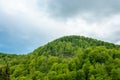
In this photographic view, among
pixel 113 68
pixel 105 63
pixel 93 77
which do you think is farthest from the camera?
pixel 105 63

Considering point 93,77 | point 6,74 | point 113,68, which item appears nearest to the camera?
point 6,74

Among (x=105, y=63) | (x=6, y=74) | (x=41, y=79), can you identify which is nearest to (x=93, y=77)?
(x=105, y=63)

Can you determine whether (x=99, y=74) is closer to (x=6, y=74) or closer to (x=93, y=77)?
(x=93, y=77)

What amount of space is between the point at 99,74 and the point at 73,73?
20.2 meters

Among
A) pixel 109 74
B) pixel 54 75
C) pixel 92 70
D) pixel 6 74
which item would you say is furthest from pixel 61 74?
pixel 6 74

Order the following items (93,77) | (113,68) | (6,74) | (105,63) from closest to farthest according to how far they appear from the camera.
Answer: (6,74), (93,77), (113,68), (105,63)

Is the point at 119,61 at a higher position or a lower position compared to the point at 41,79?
higher

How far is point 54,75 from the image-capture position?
187 m

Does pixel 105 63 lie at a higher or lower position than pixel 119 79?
higher

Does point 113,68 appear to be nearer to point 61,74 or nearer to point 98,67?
point 98,67

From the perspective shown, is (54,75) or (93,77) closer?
(93,77)

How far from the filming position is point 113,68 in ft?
591

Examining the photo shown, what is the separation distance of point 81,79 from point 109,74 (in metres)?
20.4

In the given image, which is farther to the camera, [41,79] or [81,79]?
[41,79]
